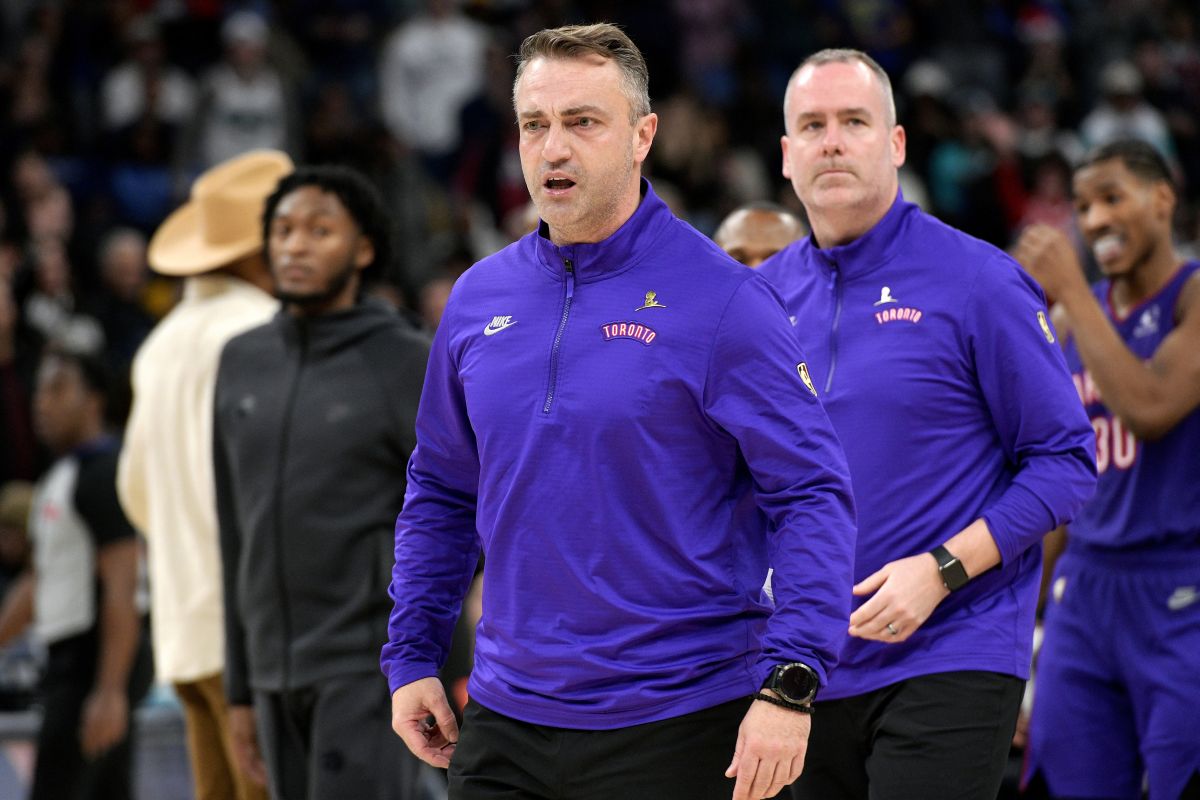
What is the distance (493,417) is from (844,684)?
1.20 metres

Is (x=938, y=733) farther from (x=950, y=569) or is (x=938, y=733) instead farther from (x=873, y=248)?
(x=873, y=248)

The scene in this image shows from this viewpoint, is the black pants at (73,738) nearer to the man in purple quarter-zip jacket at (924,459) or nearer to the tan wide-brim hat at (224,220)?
the tan wide-brim hat at (224,220)

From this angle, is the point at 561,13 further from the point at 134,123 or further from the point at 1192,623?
the point at 1192,623

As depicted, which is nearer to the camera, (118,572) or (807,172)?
(807,172)

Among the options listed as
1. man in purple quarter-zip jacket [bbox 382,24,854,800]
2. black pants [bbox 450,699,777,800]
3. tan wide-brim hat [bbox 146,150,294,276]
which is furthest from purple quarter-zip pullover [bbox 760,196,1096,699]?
tan wide-brim hat [bbox 146,150,294,276]

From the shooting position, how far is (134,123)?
13094 mm

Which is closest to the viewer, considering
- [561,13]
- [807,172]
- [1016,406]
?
[1016,406]

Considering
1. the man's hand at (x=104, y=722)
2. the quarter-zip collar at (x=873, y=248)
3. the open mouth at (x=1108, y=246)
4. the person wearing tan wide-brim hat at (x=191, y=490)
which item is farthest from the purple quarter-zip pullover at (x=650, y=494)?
the man's hand at (x=104, y=722)

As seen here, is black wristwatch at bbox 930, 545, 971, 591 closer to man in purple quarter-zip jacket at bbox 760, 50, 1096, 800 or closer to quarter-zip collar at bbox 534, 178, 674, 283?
man in purple quarter-zip jacket at bbox 760, 50, 1096, 800

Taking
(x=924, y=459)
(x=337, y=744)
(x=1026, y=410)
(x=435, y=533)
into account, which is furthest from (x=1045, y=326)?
(x=337, y=744)

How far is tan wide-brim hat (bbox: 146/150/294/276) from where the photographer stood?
6.04 metres

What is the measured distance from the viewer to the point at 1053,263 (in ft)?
16.1

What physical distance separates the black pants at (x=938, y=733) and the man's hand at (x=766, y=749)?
87 centimetres

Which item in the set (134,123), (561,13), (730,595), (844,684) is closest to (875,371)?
(844,684)
